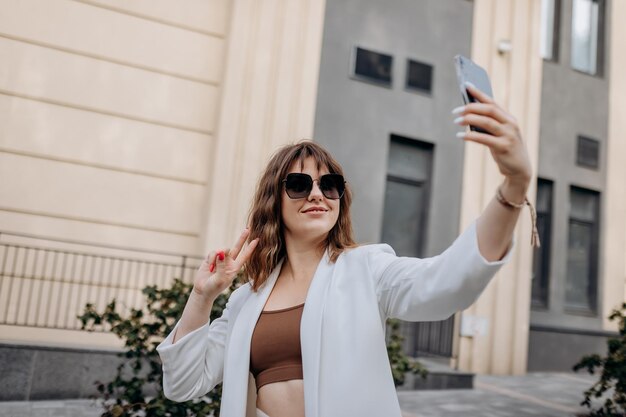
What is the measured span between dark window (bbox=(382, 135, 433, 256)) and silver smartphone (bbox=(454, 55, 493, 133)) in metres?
9.23

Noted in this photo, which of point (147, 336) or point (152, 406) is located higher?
point (147, 336)

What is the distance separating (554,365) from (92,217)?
9.56 m

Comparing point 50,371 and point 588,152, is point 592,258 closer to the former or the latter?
point 588,152

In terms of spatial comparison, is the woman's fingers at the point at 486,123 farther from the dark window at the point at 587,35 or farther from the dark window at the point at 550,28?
the dark window at the point at 587,35

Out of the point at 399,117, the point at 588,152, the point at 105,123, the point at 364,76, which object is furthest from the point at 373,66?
the point at 588,152

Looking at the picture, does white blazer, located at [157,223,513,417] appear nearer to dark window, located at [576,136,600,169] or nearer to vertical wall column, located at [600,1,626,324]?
dark window, located at [576,136,600,169]

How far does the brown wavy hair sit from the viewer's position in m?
2.17

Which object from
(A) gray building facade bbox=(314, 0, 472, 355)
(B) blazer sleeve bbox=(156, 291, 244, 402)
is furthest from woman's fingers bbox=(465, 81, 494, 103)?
(A) gray building facade bbox=(314, 0, 472, 355)

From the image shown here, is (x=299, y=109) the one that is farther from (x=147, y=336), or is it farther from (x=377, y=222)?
(x=147, y=336)

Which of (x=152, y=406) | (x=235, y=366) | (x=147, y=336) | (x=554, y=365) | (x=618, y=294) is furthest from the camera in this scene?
(x=618, y=294)

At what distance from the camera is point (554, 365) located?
11656mm

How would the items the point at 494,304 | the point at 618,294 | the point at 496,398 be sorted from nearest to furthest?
the point at 496,398 → the point at 494,304 → the point at 618,294

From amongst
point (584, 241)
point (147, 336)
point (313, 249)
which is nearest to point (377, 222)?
point (584, 241)

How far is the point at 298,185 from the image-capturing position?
2096 millimetres
